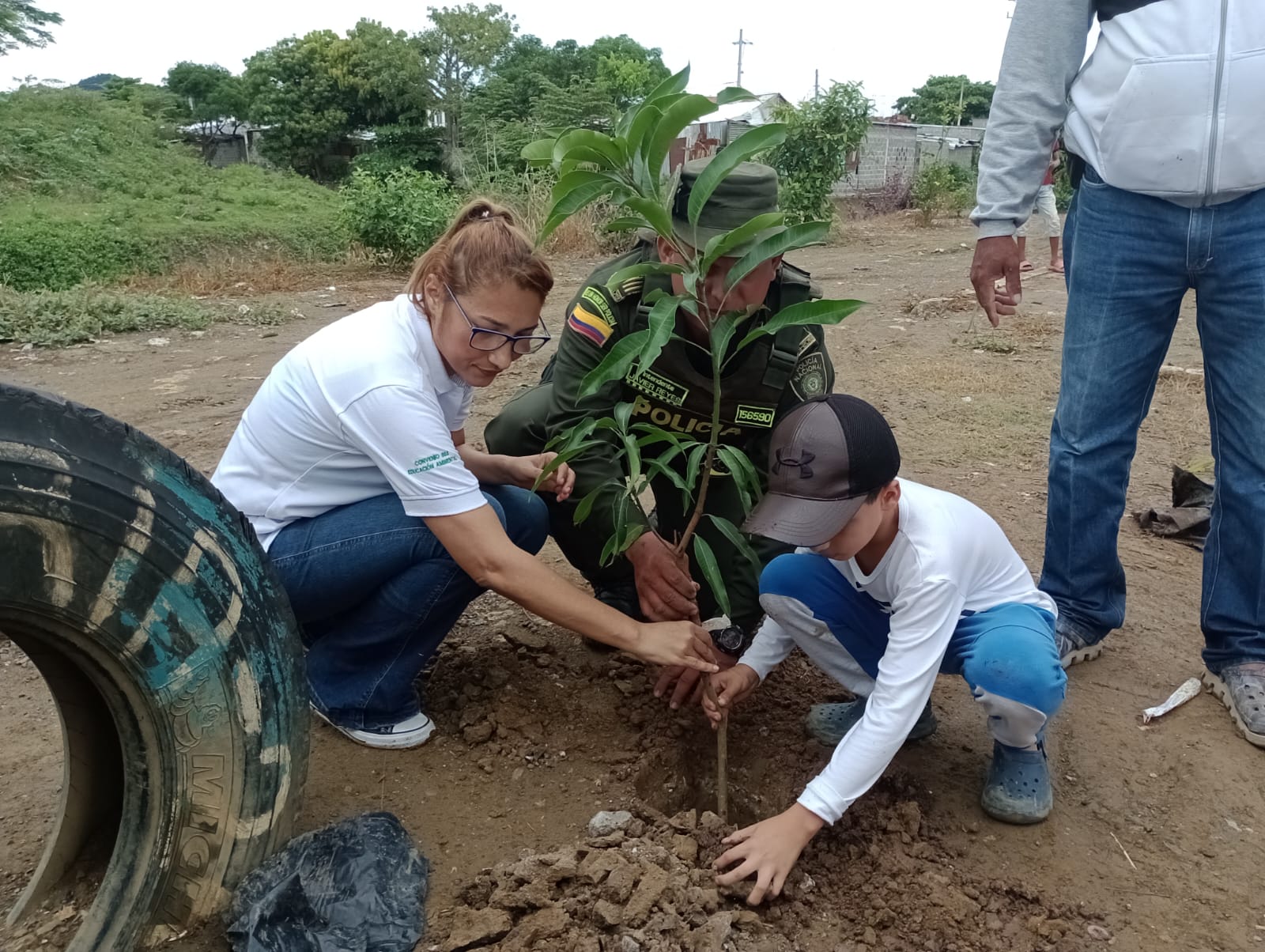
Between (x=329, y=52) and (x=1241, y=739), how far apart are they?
29.7 metres

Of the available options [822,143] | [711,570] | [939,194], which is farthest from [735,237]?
[939,194]

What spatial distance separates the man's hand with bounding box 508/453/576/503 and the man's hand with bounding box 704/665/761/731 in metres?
0.60

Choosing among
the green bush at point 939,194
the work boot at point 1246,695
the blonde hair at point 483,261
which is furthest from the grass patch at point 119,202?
the green bush at point 939,194

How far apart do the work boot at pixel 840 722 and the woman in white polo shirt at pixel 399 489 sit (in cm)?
52

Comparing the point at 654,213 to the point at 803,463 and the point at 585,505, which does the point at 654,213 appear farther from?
the point at 585,505

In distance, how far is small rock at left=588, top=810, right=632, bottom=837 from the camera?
78.5 inches

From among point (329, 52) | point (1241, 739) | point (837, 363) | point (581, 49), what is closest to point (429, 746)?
point (1241, 739)

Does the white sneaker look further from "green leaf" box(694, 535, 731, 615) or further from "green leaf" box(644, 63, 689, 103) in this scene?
"green leaf" box(644, 63, 689, 103)

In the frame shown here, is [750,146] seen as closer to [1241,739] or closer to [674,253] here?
[674,253]

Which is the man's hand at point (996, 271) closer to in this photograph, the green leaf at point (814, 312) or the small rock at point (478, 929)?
the green leaf at point (814, 312)

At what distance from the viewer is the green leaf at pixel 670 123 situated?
1557 mm

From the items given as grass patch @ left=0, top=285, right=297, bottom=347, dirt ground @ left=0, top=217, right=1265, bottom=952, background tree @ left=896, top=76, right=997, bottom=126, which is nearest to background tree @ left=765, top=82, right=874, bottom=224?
grass patch @ left=0, top=285, right=297, bottom=347

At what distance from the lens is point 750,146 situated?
1599mm

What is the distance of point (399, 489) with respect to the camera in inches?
80.0
